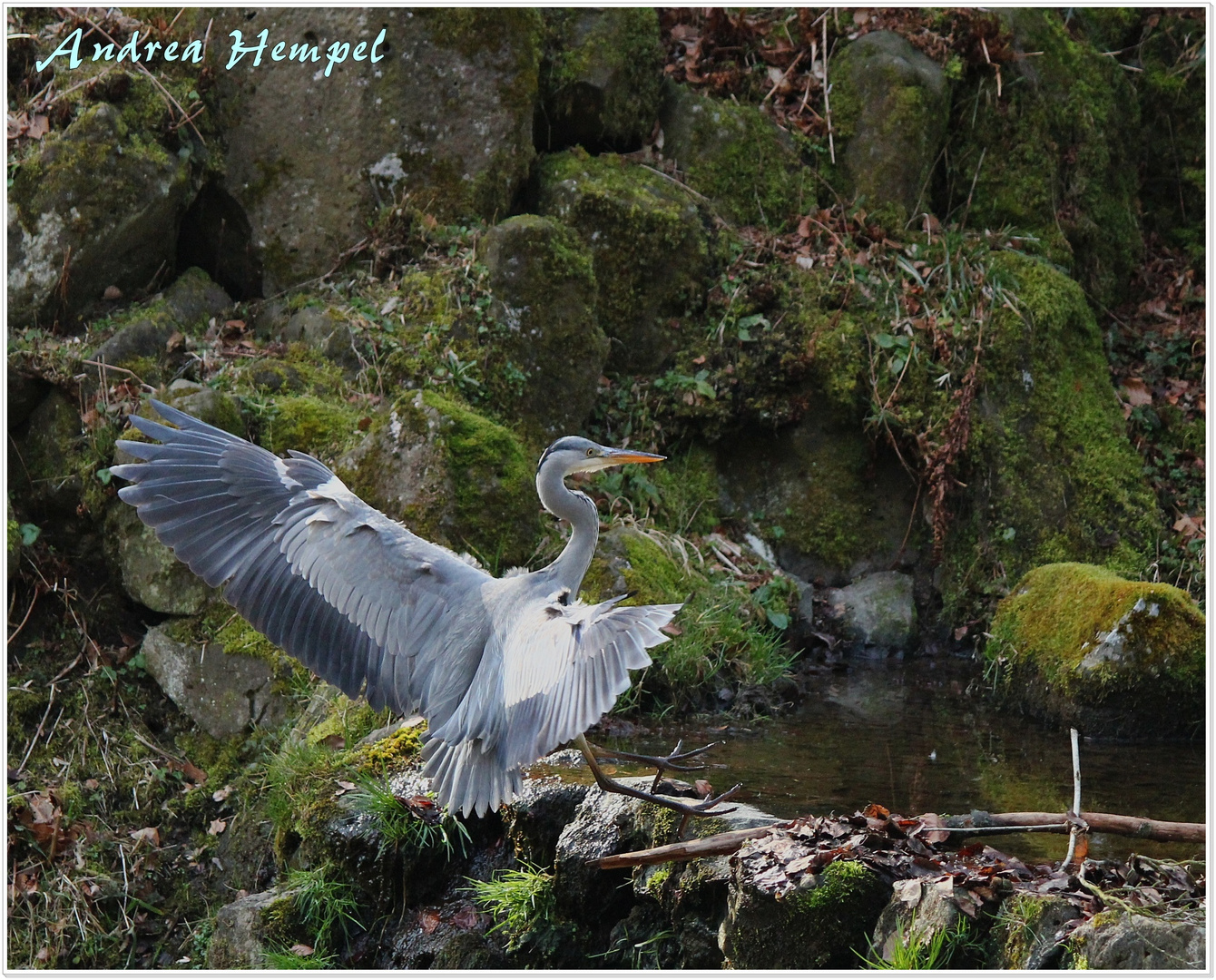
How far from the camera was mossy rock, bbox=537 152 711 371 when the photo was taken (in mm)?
6918

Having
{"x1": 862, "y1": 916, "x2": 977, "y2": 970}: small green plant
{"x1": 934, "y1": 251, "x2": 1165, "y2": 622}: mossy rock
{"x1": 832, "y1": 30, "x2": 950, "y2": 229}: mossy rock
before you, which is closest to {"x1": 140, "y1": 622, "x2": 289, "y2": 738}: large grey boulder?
{"x1": 862, "y1": 916, "x2": 977, "y2": 970}: small green plant

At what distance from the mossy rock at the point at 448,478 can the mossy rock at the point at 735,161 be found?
111 inches

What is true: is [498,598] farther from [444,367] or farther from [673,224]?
[673,224]

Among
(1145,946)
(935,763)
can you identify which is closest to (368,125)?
(935,763)

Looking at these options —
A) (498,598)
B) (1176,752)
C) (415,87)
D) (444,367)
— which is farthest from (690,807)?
(415,87)

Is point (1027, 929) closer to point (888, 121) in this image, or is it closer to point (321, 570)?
point (321, 570)

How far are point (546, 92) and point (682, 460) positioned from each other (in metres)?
2.44

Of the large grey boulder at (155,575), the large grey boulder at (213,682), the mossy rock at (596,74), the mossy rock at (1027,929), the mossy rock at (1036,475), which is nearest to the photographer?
the mossy rock at (1027,929)

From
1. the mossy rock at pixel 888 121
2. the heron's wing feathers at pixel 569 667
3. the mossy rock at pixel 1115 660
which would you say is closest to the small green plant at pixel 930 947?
the heron's wing feathers at pixel 569 667

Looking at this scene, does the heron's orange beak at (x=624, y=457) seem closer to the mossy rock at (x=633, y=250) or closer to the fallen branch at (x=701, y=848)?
the fallen branch at (x=701, y=848)

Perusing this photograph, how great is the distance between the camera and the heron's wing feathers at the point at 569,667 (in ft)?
9.38

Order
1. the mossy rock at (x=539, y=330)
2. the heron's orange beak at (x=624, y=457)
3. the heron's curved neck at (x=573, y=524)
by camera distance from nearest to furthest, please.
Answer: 1. the heron's curved neck at (x=573, y=524)
2. the heron's orange beak at (x=624, y=457)
3. the mossy rock at (x=539, y=330)

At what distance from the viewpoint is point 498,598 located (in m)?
3.74

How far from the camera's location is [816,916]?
298cm
